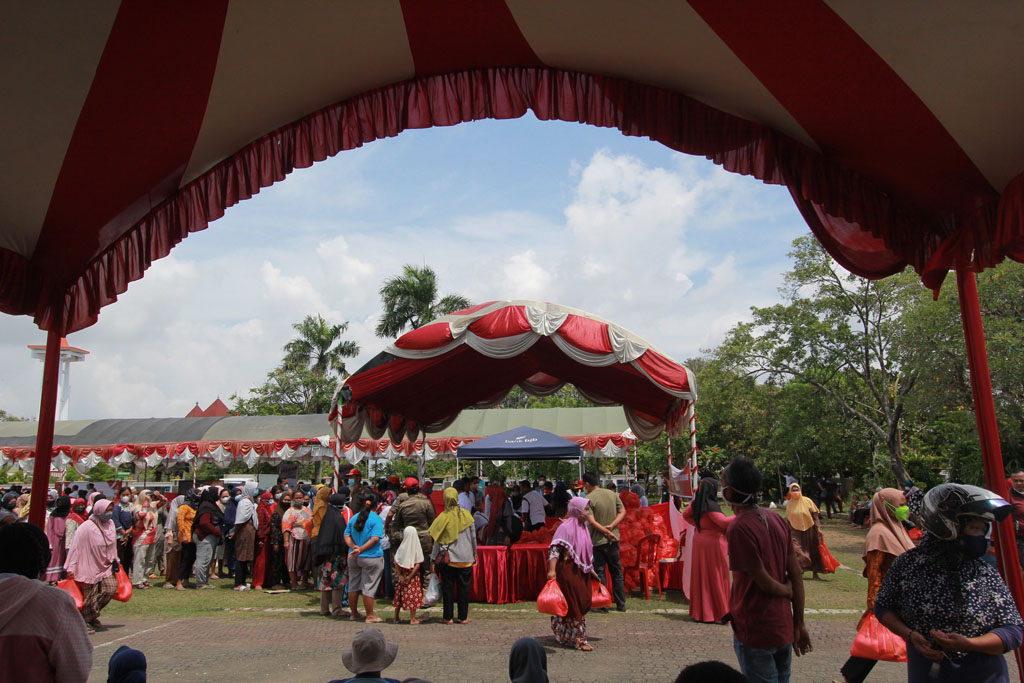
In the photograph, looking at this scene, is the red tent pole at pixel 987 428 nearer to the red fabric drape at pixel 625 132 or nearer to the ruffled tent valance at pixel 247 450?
the red fabric drape at pixel 625 132

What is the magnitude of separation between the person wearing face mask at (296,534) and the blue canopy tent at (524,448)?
3.95 metres

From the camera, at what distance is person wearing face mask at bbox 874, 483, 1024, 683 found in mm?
2664

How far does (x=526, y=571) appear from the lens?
9.41m

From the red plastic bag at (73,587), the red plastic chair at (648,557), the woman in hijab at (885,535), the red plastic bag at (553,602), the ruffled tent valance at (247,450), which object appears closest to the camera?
the woman in hijab at (885,535)

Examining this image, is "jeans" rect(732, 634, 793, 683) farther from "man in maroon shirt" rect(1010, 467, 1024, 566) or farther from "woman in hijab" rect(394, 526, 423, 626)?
"woman in hijab" rect(394, 526, 423, 626)

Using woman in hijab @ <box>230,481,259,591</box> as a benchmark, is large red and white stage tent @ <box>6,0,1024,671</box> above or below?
above

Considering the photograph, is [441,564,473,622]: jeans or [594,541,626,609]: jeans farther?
[594,541,626,609]: jeans

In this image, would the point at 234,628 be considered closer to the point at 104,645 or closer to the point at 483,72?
the point at 104,645

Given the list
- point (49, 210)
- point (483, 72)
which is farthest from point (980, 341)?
point (49, 210)

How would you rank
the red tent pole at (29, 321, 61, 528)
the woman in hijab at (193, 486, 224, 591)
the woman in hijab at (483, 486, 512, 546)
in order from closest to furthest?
the red tent pole at (29, 321, 61, 528) → the woman in hijab at (193, 486, 224, 591) → the woman in hijab at (483, 486, 512, 546)

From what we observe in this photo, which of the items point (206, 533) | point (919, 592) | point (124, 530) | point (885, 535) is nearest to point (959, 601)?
point (919, 592)

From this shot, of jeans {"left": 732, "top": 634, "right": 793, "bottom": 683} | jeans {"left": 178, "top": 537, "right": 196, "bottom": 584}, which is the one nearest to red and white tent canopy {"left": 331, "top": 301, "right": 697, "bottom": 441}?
jeans {"left": 178, "top": 537, "right": 196, "bottom": 584}

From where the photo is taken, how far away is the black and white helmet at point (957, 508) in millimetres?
2671

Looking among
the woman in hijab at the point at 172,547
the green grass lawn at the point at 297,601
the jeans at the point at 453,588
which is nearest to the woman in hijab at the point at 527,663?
the jeans at the point at 453,588
